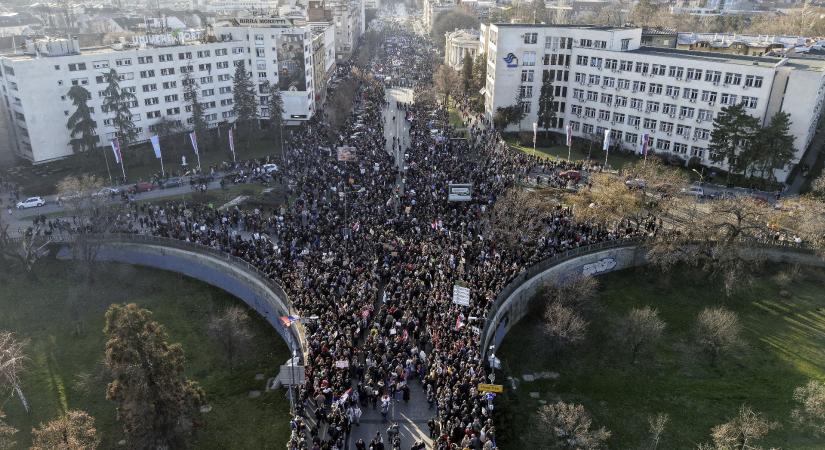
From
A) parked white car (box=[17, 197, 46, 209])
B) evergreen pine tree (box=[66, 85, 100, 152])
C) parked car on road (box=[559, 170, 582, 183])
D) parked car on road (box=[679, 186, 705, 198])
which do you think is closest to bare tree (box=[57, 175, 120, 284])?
parked white car (box=[17, 197, 46, 209])

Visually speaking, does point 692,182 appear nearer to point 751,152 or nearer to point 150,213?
point 751,152

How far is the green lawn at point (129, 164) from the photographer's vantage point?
2271 inches

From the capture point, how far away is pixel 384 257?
3656 centimetres

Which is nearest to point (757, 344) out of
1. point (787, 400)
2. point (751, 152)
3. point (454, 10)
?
point (787, 400)

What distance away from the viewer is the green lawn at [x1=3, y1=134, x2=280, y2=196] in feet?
189

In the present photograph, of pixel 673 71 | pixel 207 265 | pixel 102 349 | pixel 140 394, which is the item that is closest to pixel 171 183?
pixel 207 265

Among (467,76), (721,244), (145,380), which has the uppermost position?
(467,76)

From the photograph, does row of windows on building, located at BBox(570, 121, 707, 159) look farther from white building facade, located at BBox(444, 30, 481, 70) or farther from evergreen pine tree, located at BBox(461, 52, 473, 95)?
white building facade, located at BBox(444, 30, 481, 70)

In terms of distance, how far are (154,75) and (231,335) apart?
4897 cm

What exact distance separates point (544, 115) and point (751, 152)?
25.5m

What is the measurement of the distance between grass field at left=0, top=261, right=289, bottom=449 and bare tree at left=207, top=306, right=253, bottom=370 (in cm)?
63

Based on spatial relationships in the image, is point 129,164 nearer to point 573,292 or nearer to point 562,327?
point 573,292

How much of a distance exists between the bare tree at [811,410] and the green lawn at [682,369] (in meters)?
0.54

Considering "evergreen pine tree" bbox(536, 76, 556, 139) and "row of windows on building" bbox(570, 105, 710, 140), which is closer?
"row of windows on building" bbox(570, 105, 710, 140)
